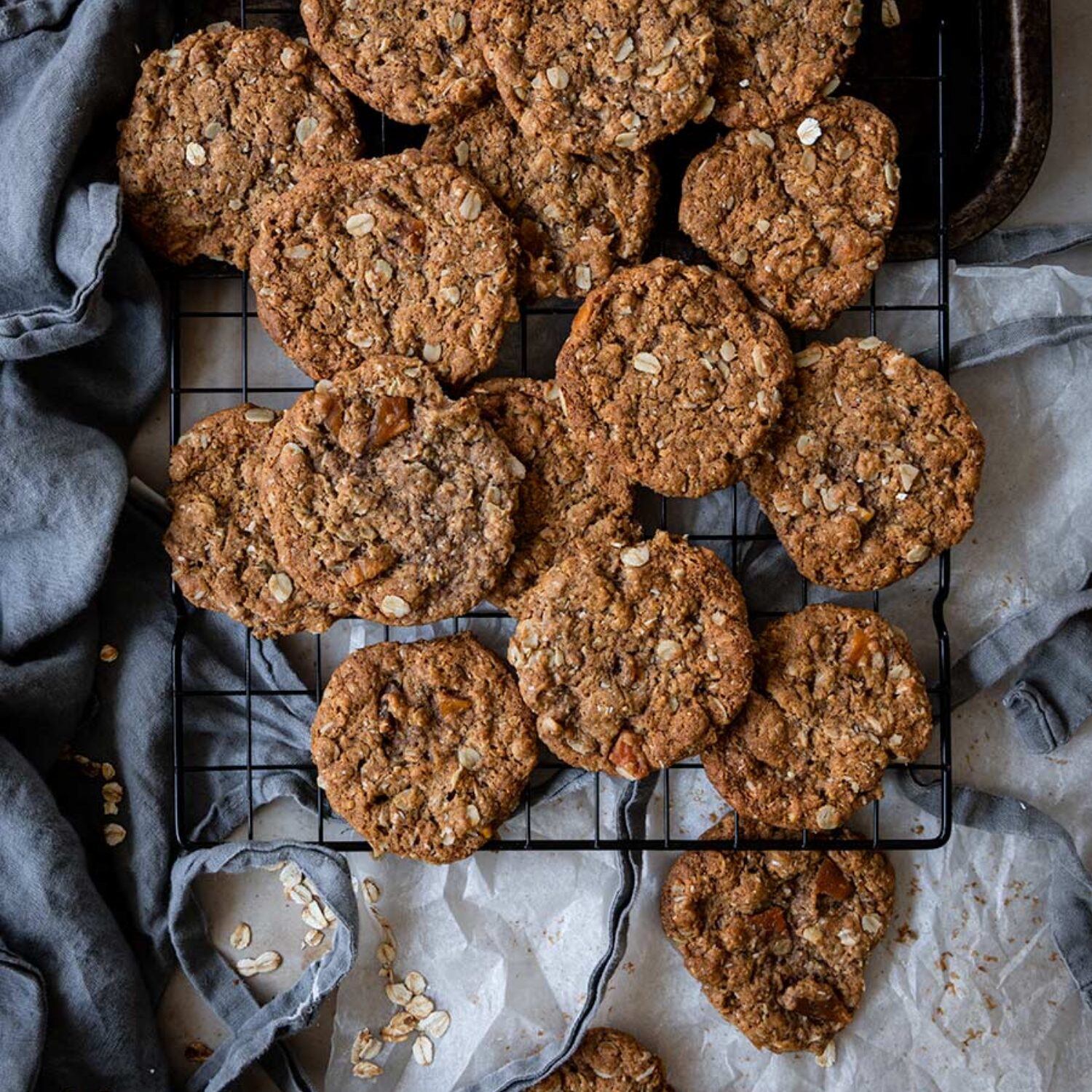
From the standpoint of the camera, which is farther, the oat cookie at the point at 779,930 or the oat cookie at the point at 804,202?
the oat cookie at the point at 779,930

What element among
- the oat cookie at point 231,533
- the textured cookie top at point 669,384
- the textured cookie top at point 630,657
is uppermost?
the textured cookie top at point 669,384

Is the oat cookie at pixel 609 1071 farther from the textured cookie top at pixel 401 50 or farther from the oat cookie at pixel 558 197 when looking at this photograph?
the textured cookie top at pixel 401 50

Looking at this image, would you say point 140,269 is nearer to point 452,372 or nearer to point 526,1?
point 452,372

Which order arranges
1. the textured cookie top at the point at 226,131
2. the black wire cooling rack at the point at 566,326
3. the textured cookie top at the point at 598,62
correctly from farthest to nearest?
the black wire cooling rack at the point at 566,326 < the textured cookie top at the point at 226,131 < the textured cookie top at the point at 598,62

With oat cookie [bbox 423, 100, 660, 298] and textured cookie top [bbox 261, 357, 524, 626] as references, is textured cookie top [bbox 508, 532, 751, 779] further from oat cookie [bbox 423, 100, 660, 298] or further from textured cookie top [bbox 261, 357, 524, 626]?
oat cookie [bbox 423, 100, 660, 298]

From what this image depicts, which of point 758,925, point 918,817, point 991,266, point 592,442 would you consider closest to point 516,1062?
point 758,925

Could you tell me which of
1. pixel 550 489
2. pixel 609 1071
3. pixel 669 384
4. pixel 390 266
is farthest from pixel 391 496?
pixel 609 1071

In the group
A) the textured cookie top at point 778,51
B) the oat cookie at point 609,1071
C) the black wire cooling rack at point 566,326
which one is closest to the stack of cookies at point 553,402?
the textured cookie top at point 778,51
